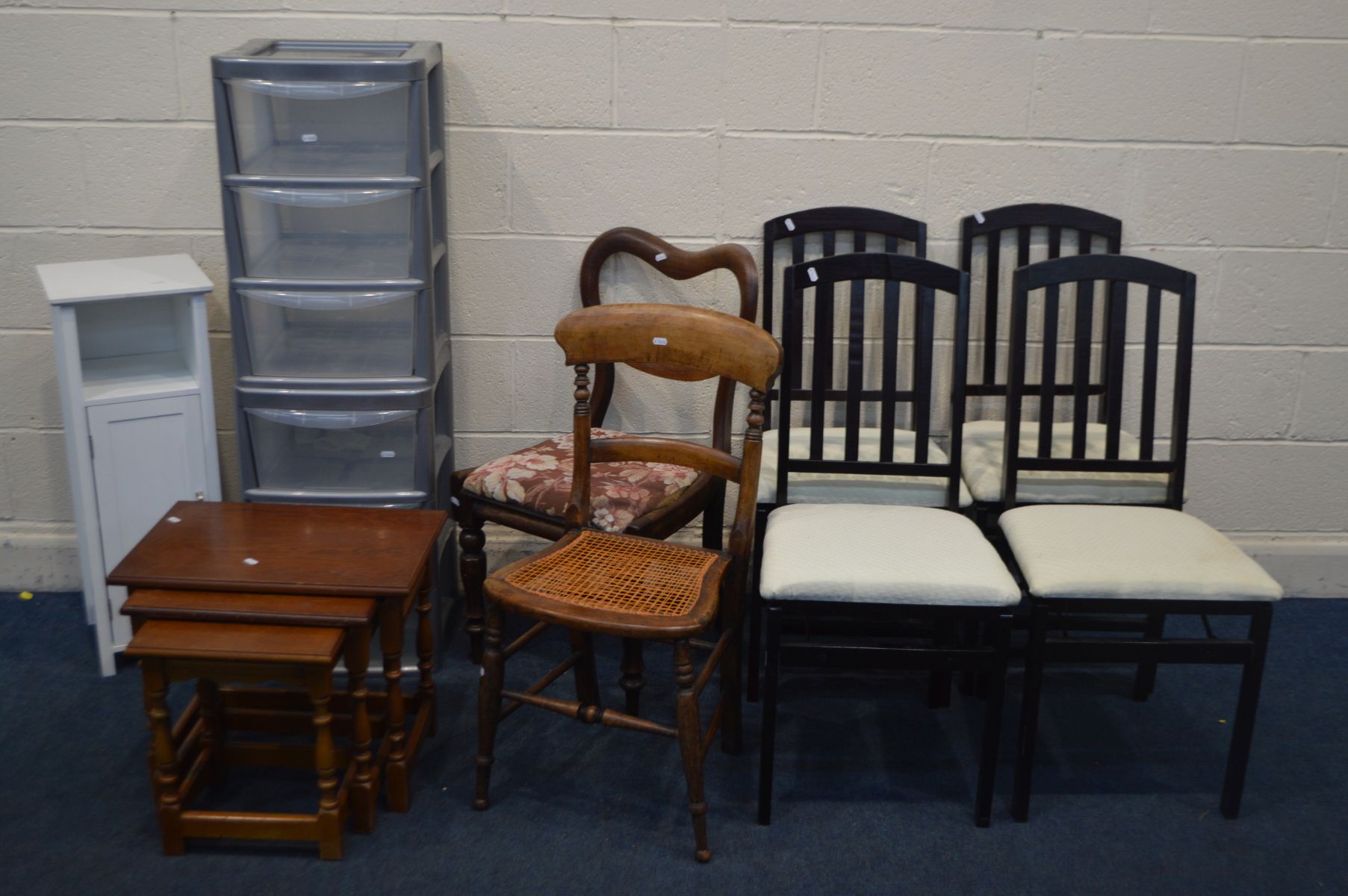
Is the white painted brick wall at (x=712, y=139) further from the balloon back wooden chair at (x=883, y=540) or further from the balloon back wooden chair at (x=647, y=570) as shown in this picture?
the balloon back wooden chair at (x=647, y=570)

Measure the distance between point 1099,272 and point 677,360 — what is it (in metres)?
0.93

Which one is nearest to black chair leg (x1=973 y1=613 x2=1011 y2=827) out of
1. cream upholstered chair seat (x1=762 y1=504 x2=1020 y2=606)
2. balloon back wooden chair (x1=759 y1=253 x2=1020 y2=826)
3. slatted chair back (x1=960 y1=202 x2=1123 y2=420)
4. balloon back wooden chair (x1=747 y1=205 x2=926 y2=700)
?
balloon back wooden chair (x1=759 y1=253 x2=1020 y2=826)

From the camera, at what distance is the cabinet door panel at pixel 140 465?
2729 mm

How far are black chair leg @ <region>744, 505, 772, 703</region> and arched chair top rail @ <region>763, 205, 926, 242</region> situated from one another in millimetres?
722

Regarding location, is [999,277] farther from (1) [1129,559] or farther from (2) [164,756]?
(2) [164,756]

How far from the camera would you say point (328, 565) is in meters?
2.27

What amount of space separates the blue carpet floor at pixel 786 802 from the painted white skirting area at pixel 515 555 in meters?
0.36

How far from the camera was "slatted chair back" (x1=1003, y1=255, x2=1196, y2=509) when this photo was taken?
2584 mm

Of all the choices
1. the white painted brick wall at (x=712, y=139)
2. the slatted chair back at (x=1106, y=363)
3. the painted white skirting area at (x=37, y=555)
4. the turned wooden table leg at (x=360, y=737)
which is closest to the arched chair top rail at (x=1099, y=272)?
the slatted chair back at (x=1106, y=363)

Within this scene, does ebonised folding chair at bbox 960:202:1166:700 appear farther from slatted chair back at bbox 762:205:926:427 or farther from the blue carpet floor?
the blue carpet floor

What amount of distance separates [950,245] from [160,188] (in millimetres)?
1959

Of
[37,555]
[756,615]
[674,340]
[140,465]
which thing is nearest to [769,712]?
[756,615]

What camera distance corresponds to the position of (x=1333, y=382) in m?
3.23

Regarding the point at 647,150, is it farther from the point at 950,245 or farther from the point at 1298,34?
the point at 1298,34
